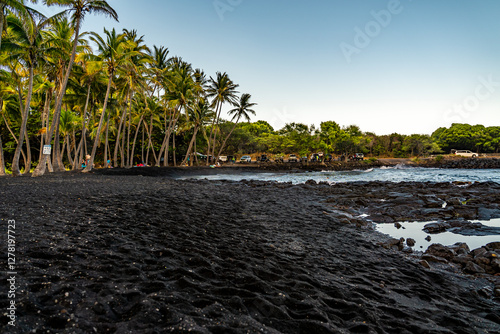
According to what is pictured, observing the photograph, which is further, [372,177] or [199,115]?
[199,115]

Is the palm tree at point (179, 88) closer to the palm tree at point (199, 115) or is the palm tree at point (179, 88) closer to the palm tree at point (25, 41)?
the palm tree at point (199, 115)

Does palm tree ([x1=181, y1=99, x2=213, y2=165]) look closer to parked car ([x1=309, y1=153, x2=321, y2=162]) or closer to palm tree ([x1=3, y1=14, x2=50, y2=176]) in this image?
palm tree ([x1=3, y1=14, x2=50, y2=176])

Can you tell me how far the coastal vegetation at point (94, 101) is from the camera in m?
16.9

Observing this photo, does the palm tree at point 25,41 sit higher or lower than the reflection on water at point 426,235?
higher

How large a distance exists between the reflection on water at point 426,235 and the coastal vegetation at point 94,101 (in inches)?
828

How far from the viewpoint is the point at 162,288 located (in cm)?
325

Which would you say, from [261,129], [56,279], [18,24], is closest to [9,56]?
[18,24]

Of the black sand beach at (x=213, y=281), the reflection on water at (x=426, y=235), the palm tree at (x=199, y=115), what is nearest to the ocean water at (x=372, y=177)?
the palm tree at (x=199, y=115)

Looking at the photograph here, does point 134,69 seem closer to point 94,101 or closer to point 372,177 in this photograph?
point 94,101

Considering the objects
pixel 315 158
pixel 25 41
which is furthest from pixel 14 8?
pixel 315 158

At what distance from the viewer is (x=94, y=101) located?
27.8 metres

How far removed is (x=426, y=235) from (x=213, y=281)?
6941mm

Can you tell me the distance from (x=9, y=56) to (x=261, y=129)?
78661 mm

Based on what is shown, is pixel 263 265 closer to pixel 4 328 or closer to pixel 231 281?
pixel 231 281
